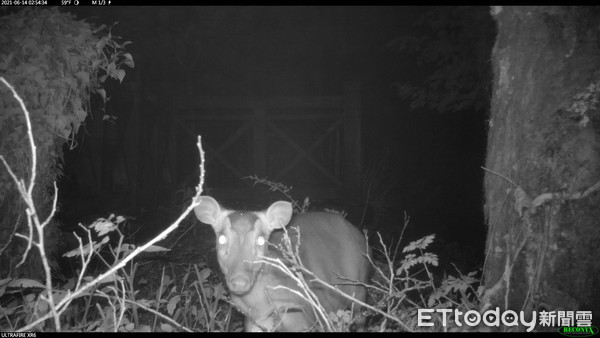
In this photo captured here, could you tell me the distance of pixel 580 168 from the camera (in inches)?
105

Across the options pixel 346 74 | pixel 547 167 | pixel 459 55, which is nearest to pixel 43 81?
pixel 547 167

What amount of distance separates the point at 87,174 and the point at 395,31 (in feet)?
39.7

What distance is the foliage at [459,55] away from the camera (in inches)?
305

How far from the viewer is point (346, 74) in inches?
695

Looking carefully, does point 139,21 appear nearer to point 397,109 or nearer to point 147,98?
point 147,98

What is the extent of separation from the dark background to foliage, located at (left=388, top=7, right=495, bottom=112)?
289 centimetres

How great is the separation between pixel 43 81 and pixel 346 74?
1443 centimetres

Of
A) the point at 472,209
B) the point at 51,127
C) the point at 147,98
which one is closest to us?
the point at 51,127

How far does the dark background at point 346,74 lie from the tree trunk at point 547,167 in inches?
268

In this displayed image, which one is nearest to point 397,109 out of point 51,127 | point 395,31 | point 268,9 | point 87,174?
point 395,31

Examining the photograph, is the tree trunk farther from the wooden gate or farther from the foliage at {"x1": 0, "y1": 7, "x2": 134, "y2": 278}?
the wooden gate
